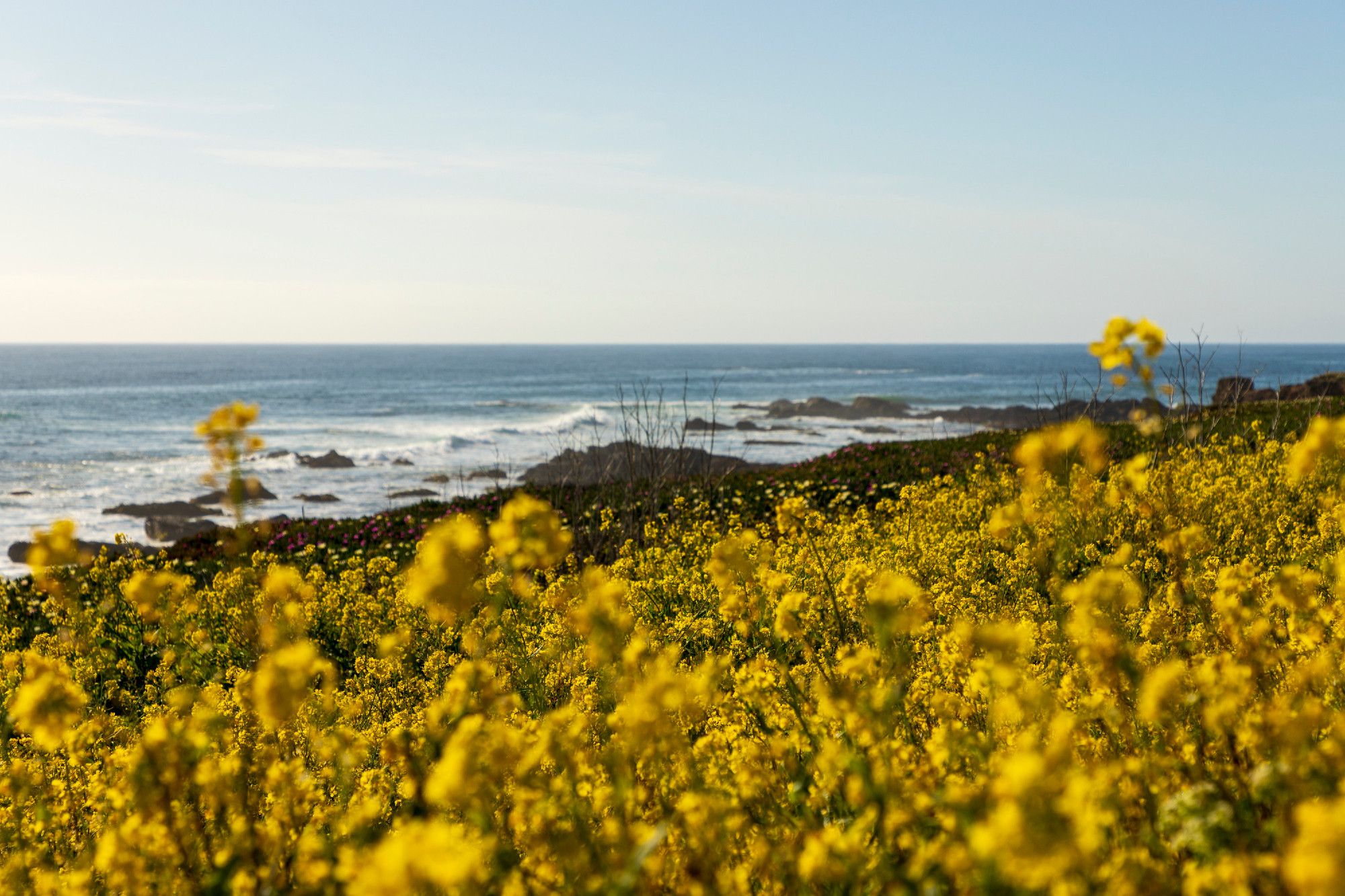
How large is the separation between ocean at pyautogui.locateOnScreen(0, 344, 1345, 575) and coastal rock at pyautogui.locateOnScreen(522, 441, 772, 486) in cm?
49

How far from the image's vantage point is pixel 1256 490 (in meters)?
7.14

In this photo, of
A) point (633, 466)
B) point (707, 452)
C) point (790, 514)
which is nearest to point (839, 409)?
point (707, 452)

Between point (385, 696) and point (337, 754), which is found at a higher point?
point (337, 754)

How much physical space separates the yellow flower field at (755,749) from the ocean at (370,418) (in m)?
4.80

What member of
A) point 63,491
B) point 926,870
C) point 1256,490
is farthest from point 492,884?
point 63,491

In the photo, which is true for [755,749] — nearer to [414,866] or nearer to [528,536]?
[528,536]

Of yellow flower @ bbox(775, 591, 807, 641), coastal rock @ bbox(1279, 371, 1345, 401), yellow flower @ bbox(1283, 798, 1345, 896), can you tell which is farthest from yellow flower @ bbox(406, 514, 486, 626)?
coastal rock @ bbox(1279, 371, 1345, 401)

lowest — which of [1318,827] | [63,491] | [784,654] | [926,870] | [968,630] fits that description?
[63,491]

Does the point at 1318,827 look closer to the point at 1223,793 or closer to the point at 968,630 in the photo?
the point at 1223,793

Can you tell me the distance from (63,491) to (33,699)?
2799cm

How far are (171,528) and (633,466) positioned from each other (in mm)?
14740

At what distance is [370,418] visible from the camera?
48.5 metres

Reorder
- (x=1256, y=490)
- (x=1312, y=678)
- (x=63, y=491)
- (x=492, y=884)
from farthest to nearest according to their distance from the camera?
(x=63, y=491), (x=1256, y=490), (x=1312, y=678), (x=492, y=884)

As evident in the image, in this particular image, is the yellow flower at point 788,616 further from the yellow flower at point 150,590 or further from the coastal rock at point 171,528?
the coastal rock at point 171,528
